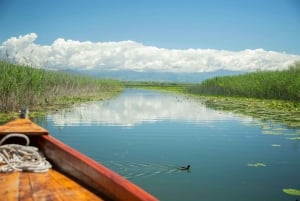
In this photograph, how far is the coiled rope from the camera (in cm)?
305

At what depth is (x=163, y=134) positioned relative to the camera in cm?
841

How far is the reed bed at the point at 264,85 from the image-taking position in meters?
17.6

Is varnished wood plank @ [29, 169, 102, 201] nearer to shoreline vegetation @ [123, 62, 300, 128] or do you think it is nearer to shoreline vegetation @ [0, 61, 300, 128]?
shoreline vegetation @ [0, 61, 300, 128]

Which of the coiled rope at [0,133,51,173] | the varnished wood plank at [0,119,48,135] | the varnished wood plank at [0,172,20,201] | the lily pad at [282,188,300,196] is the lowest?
the lily pad at [282,188,300,196]

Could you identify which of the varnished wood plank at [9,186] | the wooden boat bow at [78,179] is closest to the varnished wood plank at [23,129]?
the wooden boat bow at [78,179]

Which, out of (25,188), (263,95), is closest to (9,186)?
(25,188)

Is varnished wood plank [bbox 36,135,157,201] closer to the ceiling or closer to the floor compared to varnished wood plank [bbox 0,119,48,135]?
closer to the floor

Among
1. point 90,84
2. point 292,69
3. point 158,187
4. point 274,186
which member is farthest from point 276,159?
point 90,84

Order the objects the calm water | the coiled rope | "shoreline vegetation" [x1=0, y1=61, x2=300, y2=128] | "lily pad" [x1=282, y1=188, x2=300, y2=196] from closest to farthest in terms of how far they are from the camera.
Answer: the coiled rope
"lily pad" [x1=282, y1=188, x2=300, y2=196]
the calm water
"shoreline vegetation" [x1=0, y1=61, x2=300, y2=128]

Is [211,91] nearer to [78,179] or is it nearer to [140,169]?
[140,169]

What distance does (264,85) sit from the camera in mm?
20125

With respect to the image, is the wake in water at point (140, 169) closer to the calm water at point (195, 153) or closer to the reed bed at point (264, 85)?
the calm water at point (195, 153)

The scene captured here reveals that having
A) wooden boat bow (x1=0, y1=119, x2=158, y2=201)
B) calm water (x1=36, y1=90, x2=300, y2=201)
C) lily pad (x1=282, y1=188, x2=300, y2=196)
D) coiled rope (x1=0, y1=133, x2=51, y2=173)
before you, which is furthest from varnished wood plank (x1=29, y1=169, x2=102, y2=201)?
lily pad (x1=282, y1=188, x2=300, y2=196)

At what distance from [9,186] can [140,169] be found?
9.08ft
